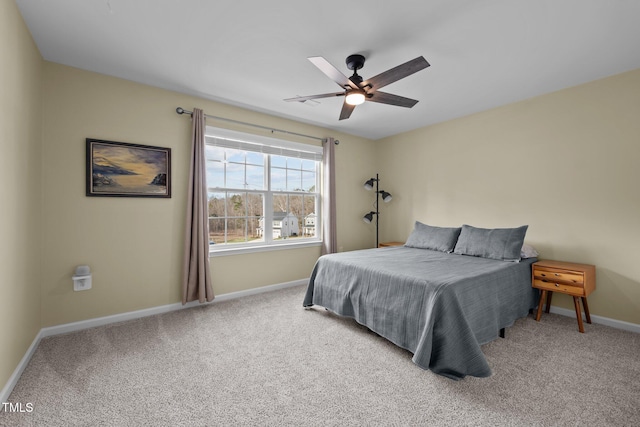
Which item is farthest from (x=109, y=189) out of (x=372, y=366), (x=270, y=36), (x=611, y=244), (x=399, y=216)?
(x=611, y=244)

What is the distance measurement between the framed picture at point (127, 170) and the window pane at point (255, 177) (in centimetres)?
106

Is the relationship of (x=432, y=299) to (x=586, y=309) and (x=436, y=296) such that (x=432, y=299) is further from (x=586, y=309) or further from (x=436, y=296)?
(x=586, y=309)

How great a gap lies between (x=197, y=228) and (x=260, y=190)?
3.61 ft

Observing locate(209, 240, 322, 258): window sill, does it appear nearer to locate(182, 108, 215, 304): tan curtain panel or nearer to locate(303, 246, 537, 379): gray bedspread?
locate(182, 108, 215, 304): tan curtain panel

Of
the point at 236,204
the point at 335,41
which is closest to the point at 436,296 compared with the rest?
the point at 335,41

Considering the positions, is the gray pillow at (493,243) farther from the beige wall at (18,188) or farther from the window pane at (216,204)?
the beige wall at (18,188)

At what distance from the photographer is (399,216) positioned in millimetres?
5039

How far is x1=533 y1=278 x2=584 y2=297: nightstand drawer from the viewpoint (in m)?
2.70

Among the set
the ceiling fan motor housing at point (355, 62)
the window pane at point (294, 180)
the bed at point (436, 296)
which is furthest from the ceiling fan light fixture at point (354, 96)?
the window pane at point (294, 180)

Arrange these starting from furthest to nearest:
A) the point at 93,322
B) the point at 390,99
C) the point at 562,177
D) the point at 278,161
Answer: the point at 278,161 → the point at 562,177 → the point at 93,322 → the point at 390,99

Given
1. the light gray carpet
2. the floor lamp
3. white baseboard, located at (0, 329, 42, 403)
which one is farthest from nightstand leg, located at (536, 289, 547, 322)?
white baseboard, located at (0, 329, 42, 403)

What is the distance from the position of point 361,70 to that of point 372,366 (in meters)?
2.66

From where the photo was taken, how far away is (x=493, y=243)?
10.6ft

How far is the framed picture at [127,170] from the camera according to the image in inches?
111
